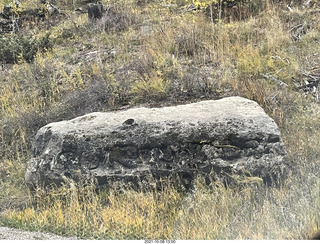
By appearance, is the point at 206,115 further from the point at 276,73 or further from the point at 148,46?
the point at 148,46

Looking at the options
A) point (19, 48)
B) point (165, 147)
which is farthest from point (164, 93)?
point (19, 48)

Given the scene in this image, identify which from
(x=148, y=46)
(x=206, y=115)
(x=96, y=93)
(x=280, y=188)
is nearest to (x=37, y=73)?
(x=96, y=93)

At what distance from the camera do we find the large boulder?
472 centimetres

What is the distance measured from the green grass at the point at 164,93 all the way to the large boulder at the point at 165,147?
255 mm

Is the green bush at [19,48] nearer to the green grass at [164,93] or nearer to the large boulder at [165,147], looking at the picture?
the green grass at [164,93]

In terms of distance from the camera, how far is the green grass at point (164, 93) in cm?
429

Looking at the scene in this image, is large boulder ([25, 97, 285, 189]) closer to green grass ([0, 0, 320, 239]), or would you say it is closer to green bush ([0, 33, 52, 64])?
green grass ([0, 0, 320, 239])

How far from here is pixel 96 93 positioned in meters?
7.64

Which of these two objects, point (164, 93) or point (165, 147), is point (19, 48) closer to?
point (164, 93)

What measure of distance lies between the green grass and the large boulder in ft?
0.84

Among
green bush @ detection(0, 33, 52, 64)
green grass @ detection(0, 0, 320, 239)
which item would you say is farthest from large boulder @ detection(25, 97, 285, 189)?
green bush @ detection(0, 33, 52, 64)

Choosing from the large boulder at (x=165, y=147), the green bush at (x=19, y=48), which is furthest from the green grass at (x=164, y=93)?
the large boulder at (x=165, y=147)

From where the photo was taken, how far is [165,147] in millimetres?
5012

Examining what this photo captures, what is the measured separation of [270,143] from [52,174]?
321 centimetres
